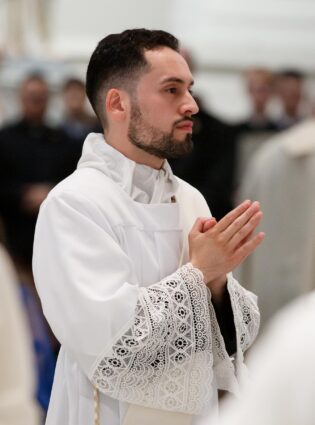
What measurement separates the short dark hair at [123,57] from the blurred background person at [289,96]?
489 centimetres

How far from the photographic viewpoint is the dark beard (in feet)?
10.4

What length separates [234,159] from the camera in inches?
284

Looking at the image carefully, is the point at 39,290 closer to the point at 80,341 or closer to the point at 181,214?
the point at 80,341

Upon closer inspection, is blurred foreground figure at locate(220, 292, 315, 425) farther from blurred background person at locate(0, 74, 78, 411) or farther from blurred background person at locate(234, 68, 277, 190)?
blurred background person at locate(234, 68, 277, 190)

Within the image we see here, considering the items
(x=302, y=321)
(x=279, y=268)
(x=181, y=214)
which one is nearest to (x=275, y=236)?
(x=279, y=268)

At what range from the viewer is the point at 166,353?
3.08 metres

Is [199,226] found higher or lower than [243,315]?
higher

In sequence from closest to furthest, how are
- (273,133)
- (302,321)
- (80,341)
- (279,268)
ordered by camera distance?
(302,321)
(80,341)
(279,268)
(273,133)

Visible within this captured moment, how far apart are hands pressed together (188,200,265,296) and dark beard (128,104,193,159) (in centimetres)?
21

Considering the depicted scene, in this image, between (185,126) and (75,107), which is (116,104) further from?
(75,107)

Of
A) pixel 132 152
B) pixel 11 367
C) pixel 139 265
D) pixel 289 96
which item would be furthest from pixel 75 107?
pixel 11 367

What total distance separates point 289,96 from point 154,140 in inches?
196

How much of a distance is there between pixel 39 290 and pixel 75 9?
7420mm

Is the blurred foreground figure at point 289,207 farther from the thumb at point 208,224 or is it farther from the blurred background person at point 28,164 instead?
the thumb at point 208,224
